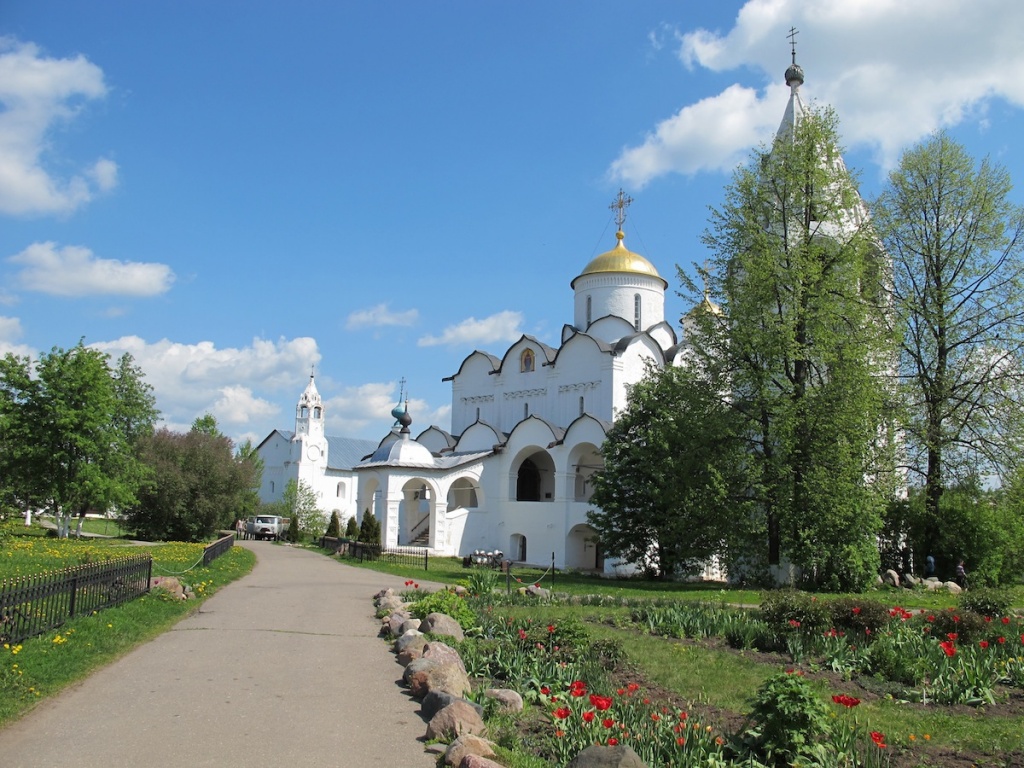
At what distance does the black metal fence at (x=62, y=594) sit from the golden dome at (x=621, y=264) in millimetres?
27715

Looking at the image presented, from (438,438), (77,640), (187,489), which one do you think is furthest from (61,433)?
(77,640)

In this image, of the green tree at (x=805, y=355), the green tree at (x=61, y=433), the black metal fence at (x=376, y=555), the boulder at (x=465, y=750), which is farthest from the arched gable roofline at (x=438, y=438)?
the boulder at (x=465, y=750)

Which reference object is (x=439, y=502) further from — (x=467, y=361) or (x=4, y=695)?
(x=4, y=695)

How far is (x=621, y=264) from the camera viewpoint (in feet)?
123

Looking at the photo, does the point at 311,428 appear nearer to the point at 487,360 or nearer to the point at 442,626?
the point at 487,360

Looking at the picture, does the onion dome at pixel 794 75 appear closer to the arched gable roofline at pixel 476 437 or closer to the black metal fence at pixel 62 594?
the arched gable roofline at pixel 476 437

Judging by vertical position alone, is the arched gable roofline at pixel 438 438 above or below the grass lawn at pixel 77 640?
above

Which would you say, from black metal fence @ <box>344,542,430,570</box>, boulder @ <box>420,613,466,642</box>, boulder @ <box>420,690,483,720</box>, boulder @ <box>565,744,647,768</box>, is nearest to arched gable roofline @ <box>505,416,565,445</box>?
black metal fence @ <box>344,542,430,570</box>

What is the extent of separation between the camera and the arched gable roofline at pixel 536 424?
32812 mm

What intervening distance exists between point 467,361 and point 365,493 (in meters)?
8.22

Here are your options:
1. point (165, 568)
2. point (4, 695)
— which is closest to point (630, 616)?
point (4, 695)

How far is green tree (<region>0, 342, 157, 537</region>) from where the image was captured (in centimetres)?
3003

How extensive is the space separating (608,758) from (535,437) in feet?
94.5

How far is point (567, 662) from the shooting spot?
8.77m
